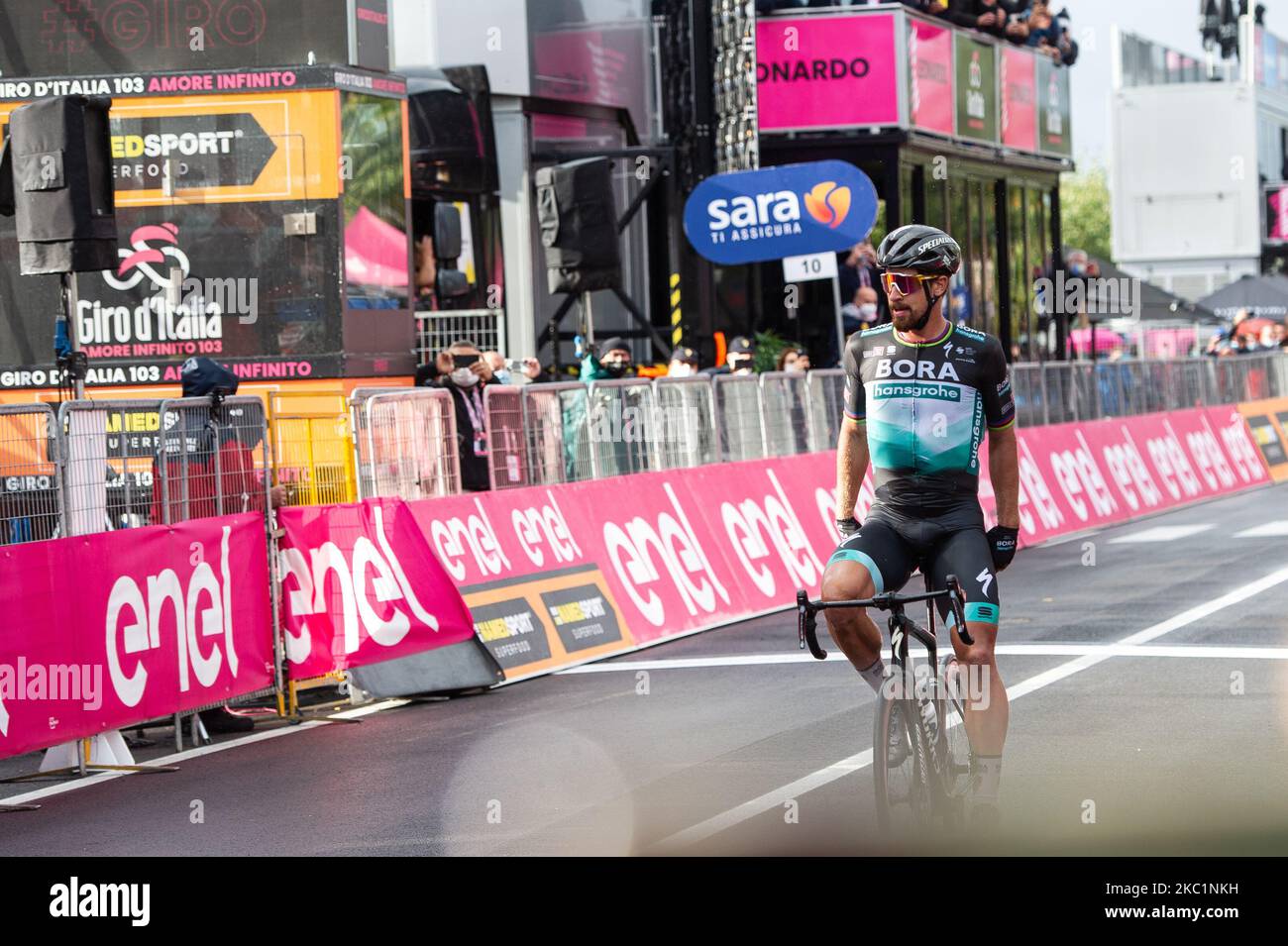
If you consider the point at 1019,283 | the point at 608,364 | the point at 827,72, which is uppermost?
the point at 827,72

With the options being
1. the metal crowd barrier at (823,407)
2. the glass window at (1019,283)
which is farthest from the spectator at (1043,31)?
the metal crowd barrier at (823,407)

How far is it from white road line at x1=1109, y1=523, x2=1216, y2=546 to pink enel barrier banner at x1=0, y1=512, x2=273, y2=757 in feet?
38.4

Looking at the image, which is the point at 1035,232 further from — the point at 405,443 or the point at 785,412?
the point at 405,443

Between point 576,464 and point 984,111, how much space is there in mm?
20254

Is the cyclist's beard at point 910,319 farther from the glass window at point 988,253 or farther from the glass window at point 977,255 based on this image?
the glass window at point 988,253

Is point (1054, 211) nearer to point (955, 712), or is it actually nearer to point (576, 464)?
point (576, 464)

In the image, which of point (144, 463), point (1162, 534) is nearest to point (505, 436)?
point (144, 463)

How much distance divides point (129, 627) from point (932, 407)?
4.89 m

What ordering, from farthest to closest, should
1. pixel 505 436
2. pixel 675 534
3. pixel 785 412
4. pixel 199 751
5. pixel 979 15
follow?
pixel 979 15 < pixel 785 412 < pixel 675 534 < pixel 505 436 < pixel 199 751

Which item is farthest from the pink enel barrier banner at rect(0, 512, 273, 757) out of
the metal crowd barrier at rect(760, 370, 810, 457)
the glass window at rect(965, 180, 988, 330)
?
the glass window at rect(965, 180, 988, 330)

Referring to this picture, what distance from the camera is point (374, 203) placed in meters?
16.5

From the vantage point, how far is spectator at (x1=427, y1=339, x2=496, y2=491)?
14.4m

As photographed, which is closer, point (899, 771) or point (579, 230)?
Answer: point (899, 771)

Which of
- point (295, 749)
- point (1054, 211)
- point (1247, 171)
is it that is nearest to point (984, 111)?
point (1054, 211)
